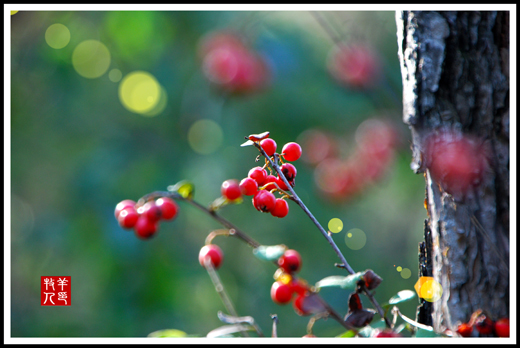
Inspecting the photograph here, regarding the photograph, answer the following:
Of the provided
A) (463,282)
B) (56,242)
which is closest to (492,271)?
(463,282)

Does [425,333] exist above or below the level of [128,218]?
below

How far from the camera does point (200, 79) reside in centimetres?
180

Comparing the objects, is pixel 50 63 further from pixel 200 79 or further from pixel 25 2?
pixel 25 2

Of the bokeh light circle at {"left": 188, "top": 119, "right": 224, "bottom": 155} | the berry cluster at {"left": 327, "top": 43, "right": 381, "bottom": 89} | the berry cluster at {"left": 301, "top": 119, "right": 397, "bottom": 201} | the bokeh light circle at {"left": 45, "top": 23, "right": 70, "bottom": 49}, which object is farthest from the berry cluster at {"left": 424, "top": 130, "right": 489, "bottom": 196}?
the bokeh light circle at {"left": 45, "top": 23, "right": 70, "bottom": 49}

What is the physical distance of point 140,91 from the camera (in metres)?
1.82

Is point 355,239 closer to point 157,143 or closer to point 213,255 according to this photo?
point 157,143

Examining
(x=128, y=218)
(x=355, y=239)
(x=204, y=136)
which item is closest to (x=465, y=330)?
(x=128, y=218)

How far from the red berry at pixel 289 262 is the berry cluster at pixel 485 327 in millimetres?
218

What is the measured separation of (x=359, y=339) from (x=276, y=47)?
1.50 m

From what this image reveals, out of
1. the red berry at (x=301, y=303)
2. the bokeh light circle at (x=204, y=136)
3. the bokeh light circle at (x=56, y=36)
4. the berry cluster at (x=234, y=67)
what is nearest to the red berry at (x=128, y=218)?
the red berry at (x=301, y=303)

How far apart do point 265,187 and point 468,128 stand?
0.87ft

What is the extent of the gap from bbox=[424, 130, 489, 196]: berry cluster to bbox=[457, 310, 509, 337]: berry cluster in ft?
0.51

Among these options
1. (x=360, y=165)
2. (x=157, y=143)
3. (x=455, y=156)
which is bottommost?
(x=455, y=156)

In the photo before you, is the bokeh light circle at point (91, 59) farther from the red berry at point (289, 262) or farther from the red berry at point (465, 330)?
the red berry at point (465, 330)
